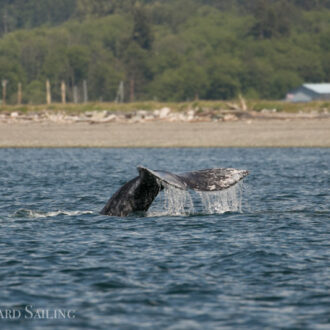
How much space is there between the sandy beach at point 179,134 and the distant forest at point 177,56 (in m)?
68.5

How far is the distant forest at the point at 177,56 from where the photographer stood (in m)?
127

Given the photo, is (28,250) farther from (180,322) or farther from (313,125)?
(313,125)

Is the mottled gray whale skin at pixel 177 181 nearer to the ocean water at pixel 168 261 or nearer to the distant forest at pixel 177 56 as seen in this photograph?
the ocean water at pixel 168 261

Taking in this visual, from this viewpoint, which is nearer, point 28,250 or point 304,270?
point 304,270

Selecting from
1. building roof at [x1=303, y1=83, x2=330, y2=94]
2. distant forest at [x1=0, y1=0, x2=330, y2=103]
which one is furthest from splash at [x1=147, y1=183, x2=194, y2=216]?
distant forest at [x1=0, y1=0, x2=330, y2=103]

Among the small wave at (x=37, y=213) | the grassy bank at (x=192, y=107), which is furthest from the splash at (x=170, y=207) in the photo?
the grassy bank at (x=192, y=107)

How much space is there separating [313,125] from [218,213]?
110 ft

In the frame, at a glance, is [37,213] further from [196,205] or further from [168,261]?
[168,261]

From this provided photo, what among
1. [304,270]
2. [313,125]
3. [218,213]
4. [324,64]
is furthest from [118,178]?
[324,64]

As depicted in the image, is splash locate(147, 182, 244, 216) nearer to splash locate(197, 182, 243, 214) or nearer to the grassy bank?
splash locate(197, 182, 243, 214)

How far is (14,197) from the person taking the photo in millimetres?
22844

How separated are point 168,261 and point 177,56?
4951 inches

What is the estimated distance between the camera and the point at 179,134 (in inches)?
1935

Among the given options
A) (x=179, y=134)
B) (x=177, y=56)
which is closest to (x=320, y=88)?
(x=177, y=56)
